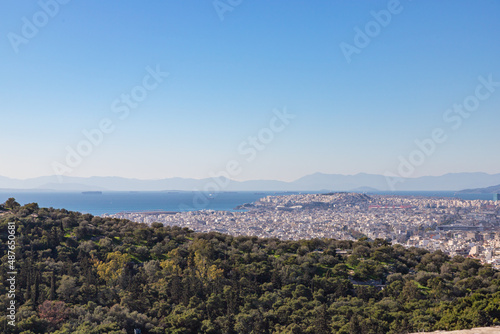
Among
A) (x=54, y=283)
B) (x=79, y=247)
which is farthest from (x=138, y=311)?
(x=79, y=247)

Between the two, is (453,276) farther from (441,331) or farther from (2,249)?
(2,249)

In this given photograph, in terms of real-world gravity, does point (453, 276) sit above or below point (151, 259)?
below

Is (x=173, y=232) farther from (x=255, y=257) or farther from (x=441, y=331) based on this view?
(x=441, y=331)

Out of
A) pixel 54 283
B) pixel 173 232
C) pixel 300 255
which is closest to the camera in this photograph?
pixel 54 283

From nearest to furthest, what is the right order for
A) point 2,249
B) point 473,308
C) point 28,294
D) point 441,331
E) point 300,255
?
point 441,331
point 473,308
point 28,294
point 2,249
point 300,255

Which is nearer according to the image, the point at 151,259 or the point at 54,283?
the point at 54,283

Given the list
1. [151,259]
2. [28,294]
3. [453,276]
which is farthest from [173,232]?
[453,276]
